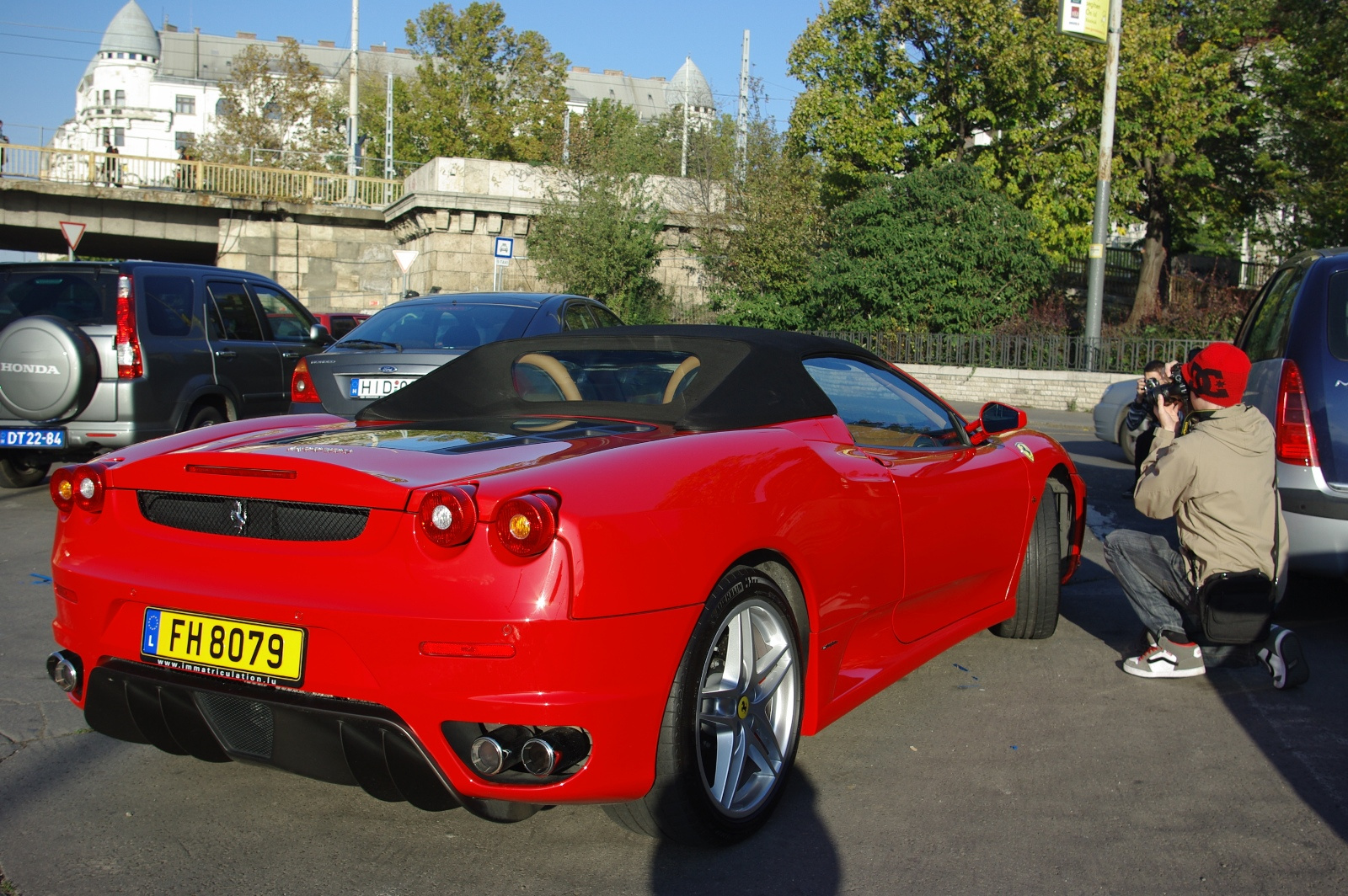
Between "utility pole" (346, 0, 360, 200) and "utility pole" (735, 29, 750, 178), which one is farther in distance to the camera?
"utility pole" (346, 0, 360, 200)

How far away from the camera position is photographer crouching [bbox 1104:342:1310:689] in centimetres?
444

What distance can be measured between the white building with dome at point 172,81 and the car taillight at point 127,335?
91.1 m

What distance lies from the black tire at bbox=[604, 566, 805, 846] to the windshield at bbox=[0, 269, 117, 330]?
24.1 ft

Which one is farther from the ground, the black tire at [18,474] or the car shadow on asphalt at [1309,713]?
the car shadow on asphalt at [1309,713]

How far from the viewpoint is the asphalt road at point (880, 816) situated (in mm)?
2838

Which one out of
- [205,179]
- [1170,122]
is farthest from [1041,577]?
[205,179]

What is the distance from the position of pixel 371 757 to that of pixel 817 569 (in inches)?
53.7

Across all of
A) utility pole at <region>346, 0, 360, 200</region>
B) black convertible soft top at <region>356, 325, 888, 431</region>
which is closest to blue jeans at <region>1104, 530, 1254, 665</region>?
black convertible soft top at <region>356, 325, 888, 431</region>

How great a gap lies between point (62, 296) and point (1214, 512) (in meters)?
8.33

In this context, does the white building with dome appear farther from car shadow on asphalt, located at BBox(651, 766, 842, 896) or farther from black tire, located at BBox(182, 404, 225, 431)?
car shadow on asphalt, located at BBox(651, 766, 842, 896)

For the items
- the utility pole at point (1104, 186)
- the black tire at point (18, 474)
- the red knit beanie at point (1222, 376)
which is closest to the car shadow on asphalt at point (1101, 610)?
the red knit beanie at point (1222, 376)

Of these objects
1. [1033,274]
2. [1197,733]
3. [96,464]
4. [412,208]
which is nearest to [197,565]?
[96,464]

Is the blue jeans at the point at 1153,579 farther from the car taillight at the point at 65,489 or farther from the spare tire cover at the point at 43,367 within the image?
the spare tire cover at the point at 43,367

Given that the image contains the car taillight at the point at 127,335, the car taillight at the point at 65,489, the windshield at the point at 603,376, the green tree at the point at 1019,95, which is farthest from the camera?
the green tree at the point at 1019,95
